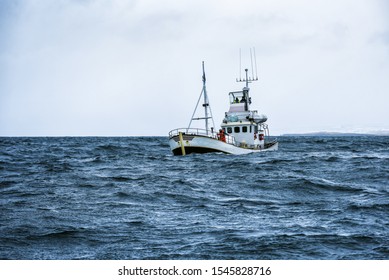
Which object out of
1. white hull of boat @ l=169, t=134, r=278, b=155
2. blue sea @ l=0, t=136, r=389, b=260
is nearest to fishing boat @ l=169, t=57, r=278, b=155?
white hull of boat @ l=169, t=134, r=278, b=155

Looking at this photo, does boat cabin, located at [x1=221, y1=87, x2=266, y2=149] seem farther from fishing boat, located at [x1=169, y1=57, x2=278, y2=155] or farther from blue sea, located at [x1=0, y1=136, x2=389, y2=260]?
blue sea, located at [x1=0, y1=136, x2=389, y2=260]

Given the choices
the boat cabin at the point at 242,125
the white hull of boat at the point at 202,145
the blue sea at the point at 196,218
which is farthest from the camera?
the boat cabin at the point at 242,125

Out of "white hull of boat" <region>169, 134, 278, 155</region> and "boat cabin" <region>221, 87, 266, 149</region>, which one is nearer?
"white hull of boat" <region>169, 134, 278, 155</region>

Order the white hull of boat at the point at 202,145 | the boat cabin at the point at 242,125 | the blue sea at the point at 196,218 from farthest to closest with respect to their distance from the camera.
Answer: the boat cabin at the point at 242,125 < the white hull of boat at the point at 202,145 < the blue sea at the point at 196,218

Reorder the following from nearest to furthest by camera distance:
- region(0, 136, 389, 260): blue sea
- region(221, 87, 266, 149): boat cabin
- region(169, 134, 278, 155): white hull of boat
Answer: region(0, 136, 389, 260): blue sea
region(169, 134, 278, 155): white hull of boat
region(221, 87, 266, 149): boat cabin

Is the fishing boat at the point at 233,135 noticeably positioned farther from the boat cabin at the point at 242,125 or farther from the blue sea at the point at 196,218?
the blue sea at the point at 196,218

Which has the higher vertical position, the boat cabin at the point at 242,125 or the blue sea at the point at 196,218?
the boat cabin at the point at 242,125

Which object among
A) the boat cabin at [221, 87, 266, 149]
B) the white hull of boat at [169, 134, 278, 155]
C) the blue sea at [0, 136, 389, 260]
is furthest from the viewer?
the boat cabin at [221, 87, 266, 149]

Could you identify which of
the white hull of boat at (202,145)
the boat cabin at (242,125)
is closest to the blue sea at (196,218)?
Result: the white hull of boat at (202,145)

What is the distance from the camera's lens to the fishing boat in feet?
125

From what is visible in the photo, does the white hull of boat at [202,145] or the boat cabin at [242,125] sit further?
the boat cabin at [242,125]

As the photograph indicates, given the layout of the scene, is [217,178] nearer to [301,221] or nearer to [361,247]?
[301,221]

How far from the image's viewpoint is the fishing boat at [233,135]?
125ft

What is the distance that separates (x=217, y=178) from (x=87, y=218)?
10.7m
